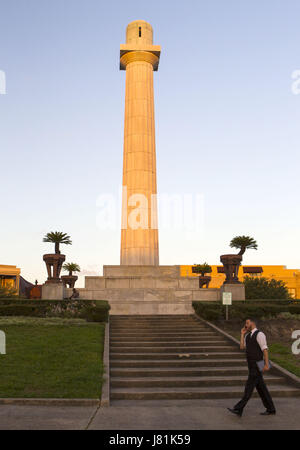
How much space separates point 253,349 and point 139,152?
28.0 m

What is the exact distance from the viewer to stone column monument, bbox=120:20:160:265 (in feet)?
116

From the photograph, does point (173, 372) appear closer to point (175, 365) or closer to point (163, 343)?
point (175, 365)

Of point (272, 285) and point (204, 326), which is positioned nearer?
point (204, 326)

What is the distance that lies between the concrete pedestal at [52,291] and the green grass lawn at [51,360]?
794 centimetres

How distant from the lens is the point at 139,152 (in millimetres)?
36281

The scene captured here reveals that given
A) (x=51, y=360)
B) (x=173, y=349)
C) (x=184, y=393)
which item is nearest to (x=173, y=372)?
(x=184, y=393)

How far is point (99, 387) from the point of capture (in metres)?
11.7

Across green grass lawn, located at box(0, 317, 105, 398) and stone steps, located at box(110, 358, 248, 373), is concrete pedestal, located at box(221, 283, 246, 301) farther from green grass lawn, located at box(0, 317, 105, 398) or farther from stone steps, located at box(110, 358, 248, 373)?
stone steps, located at box(110, 358, 248, 373)

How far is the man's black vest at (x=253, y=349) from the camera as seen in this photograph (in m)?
9.86

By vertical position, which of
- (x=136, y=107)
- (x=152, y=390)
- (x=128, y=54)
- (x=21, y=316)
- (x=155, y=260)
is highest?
(x=128, y=54)

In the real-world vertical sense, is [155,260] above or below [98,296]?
above

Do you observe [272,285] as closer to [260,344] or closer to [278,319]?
[278,319]
